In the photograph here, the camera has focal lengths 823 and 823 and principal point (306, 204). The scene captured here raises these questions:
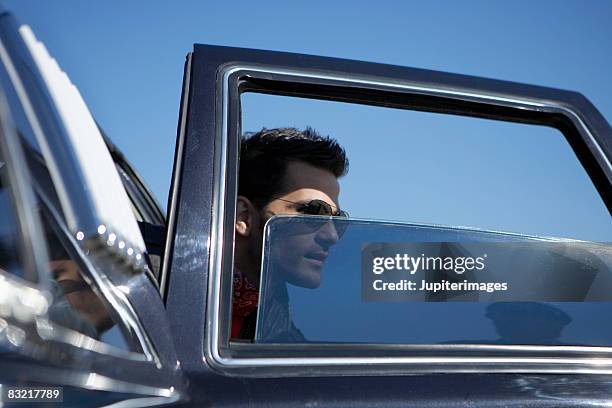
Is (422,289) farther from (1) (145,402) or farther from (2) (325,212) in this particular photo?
(1) (145,402)

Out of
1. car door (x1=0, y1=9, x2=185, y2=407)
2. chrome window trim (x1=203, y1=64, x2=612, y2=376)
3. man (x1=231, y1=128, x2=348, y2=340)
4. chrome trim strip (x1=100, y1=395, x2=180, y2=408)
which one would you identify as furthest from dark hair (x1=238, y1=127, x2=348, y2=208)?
chrome trim strip (x1=100, y1=395, x2=180, y2=408)

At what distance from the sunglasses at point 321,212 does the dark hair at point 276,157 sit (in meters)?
0.07

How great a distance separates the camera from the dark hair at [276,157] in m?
1.87

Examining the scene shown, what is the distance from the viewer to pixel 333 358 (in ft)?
4.73

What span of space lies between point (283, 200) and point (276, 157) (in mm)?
246

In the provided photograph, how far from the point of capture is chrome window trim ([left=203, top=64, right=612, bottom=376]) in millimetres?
1396

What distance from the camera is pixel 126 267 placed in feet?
4.37

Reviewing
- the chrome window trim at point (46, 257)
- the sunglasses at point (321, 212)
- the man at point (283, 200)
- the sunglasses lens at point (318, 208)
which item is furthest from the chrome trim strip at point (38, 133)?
the sunglasses lens at point (318, 208)

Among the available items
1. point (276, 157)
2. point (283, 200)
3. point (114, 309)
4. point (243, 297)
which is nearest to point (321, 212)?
point (283, 200)

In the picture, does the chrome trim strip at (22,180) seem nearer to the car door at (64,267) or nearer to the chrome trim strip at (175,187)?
the car door at (64,267)

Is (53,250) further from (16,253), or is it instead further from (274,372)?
(274,372)

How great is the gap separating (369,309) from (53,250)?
609 millimetres

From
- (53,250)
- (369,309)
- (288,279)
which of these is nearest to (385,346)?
(369,309)
